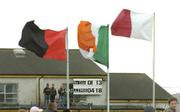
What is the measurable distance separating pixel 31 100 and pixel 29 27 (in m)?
23.5

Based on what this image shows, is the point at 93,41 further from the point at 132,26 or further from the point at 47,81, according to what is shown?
the point at 47,81

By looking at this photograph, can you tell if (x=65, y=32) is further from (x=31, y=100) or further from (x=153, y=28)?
(x=31, y=100)

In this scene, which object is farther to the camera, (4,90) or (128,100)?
(128,100)

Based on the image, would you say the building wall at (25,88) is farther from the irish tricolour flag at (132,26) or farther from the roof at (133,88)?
the irish tricolour flag at (132,26)

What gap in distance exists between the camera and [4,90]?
48656mm

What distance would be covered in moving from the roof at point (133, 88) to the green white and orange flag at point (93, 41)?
27.5 m

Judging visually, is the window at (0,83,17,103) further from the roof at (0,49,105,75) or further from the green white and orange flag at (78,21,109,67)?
the green white and orange flag at (78,21,109,67)

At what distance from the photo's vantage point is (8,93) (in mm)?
48750

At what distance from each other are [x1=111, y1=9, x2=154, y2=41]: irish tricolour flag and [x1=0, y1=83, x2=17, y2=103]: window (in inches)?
933

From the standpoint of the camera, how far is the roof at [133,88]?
55375 mm

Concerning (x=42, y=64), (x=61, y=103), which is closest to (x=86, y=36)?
(x=61, y=103)

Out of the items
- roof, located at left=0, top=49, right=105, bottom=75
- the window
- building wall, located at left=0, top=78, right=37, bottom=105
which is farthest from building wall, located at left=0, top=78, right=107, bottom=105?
roof, located at left=0, top=49, right=105, bottom=75

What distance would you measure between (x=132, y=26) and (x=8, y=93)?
24.5 meters

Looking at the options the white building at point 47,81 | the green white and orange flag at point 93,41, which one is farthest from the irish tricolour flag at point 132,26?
the white building at point 47,81
